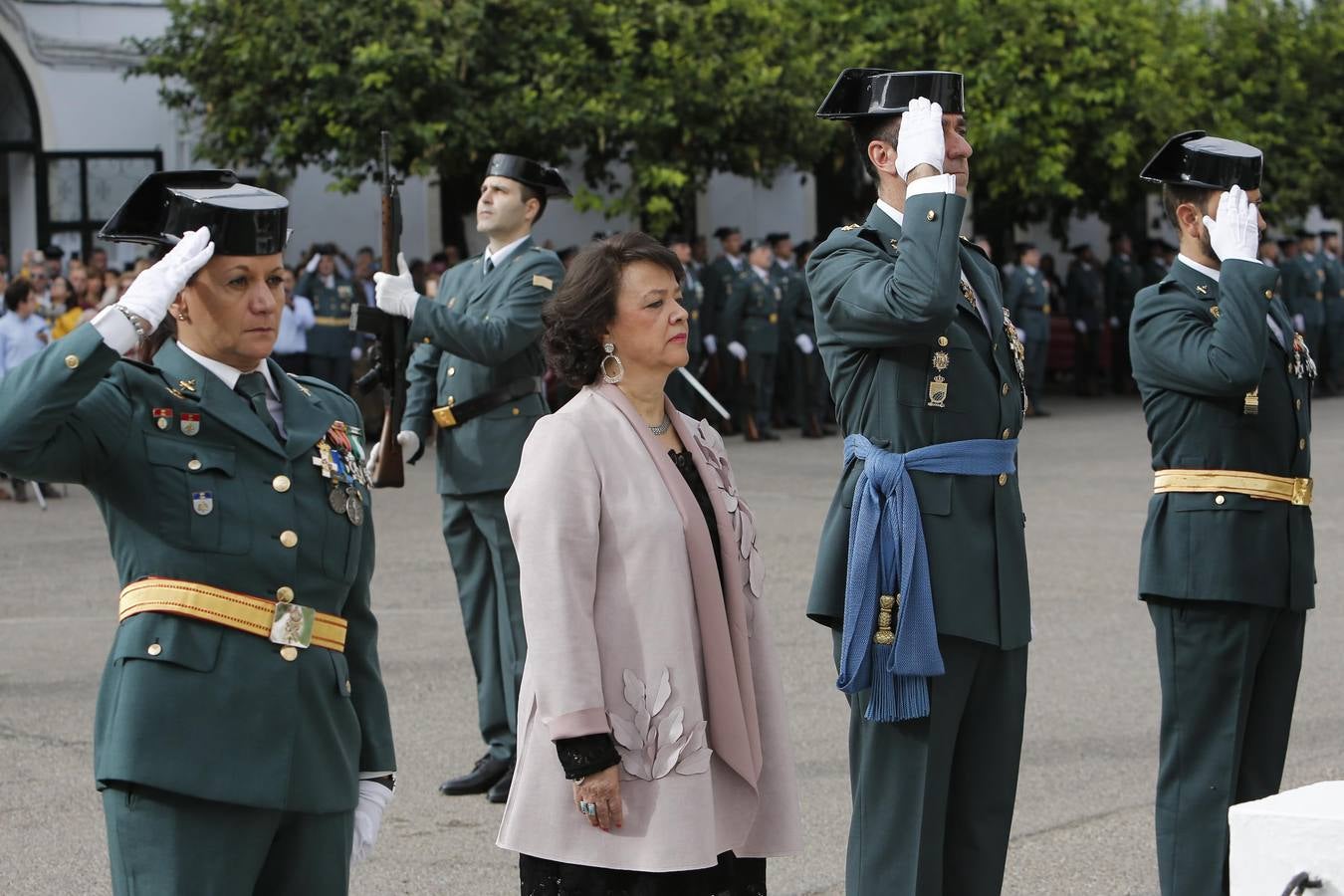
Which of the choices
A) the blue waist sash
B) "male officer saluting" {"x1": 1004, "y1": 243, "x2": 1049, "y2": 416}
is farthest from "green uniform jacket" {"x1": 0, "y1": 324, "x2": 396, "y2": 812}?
"male officer saluting" {"x1": 1004, "y1": 243, "x2": 1049, "y2": 416}

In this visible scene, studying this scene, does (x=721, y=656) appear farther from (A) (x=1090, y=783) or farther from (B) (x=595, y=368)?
(A) (x=1090, y=783)

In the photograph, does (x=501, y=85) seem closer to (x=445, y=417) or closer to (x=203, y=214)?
(x=445, y=417)

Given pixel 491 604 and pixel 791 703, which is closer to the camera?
pixel 491 604

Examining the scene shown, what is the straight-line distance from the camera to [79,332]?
310 cm

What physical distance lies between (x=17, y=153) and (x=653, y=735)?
2010 centimetres

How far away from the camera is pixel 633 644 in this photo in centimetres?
368

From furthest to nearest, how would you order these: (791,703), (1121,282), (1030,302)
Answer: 1. (1121,282)
2. (1030,302)
3. (791,703)

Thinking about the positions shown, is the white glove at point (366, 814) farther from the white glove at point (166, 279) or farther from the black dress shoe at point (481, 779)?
the black dress shoe at point (481, 779)

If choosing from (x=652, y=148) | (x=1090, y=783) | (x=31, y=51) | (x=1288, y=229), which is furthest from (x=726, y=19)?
(x=1090, y=783)

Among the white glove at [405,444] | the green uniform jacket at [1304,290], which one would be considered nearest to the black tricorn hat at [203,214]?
the white glove at [405,444]

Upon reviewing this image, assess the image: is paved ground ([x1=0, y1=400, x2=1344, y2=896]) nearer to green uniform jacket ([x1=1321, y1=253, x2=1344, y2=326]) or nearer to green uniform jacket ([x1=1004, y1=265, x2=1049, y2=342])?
green uniform jacket ([x1=1004, y1=265, x2=1049, y2=342])

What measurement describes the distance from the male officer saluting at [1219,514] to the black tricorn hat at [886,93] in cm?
98

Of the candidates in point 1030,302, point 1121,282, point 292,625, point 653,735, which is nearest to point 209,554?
point 292,625

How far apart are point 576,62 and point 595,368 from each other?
1445 centimetres
